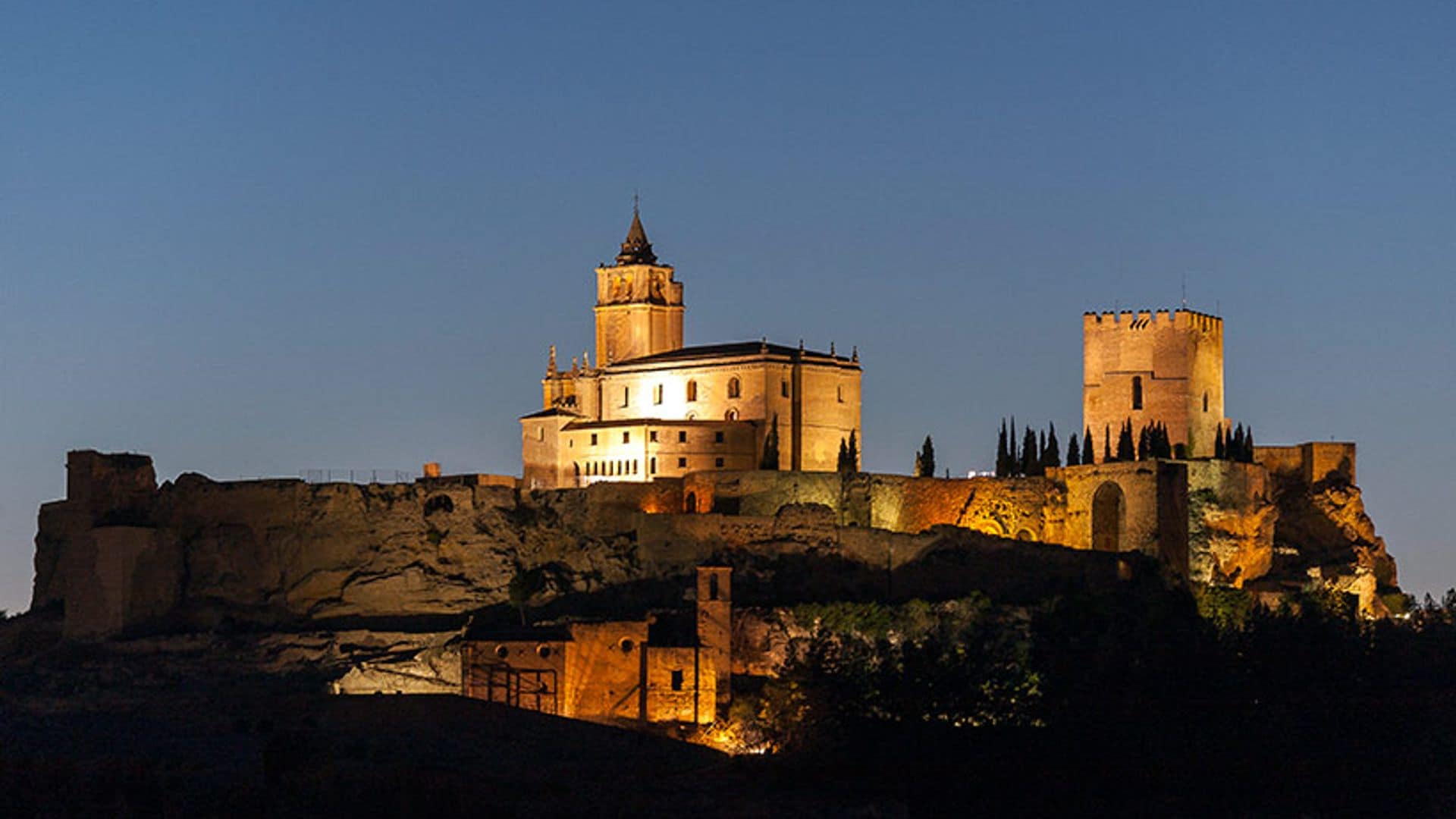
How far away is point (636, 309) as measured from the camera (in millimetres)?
86500

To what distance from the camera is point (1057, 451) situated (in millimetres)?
76375

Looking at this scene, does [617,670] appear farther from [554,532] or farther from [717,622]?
[554,532]

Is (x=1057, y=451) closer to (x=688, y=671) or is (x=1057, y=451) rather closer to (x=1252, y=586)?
(x=1252, y=586)

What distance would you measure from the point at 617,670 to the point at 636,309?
2673cm

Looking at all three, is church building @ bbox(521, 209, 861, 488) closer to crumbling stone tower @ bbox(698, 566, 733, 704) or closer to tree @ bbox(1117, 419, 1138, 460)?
tree @ bbox(1117, 419, 1138, 460)

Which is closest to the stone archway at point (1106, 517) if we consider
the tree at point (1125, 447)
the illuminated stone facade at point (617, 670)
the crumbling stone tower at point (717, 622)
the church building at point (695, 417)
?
the tree at point (1125, 447)

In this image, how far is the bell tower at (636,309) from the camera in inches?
3396

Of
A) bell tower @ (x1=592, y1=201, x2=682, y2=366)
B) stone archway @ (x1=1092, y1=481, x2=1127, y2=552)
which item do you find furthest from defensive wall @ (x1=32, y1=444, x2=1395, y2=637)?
bell tower @ (x1=592, y1=201, x2=682, y2=366)

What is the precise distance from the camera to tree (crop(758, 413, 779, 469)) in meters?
77.6

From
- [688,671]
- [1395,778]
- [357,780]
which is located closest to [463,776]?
[357,780]

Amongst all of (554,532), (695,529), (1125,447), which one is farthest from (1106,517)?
(554,532)

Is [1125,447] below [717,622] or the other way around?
the other way around

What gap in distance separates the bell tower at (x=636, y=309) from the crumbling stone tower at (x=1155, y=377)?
14.0 m

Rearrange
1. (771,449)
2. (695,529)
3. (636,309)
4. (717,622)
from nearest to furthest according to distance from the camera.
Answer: (717,622) → (695,529) → (771,449) → (636,309)
